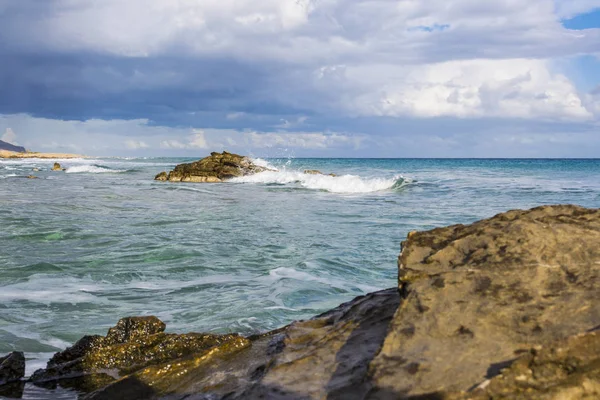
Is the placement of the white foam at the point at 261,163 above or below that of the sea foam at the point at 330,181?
above

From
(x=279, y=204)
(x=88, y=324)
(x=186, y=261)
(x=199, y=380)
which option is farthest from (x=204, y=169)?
(x=199, y=380)

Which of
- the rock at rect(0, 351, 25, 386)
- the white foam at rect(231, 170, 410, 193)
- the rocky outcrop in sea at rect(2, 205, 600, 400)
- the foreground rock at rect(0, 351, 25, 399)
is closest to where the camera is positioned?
the rocky outcrop in sea at rect(2, 205, 600, 400)

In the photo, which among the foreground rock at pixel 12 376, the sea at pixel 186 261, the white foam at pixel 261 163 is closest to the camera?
the foreground rock at pixel 12 376

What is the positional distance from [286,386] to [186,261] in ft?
22.8

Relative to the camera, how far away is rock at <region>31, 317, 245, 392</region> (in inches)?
159

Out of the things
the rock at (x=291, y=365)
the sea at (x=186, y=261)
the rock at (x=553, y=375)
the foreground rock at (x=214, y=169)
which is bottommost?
the sea at (x=186, y=261)

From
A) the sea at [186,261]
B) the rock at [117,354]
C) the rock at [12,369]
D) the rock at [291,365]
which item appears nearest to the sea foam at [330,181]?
the sea at [186,261]

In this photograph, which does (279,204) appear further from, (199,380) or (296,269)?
(199,380)

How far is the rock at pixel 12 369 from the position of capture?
13.1 ft

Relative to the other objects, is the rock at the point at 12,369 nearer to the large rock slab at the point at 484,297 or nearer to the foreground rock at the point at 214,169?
the large rock slab at the point at 484,297

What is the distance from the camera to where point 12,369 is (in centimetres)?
407

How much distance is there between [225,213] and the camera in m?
17.2

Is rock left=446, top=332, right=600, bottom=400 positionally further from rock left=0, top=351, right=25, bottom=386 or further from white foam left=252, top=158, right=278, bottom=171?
white foam left=252, top=158, right=278, bottom=171

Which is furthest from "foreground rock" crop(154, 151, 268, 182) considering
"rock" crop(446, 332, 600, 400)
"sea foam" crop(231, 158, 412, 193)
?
"rock" crop(446, 332, 600, 400)
